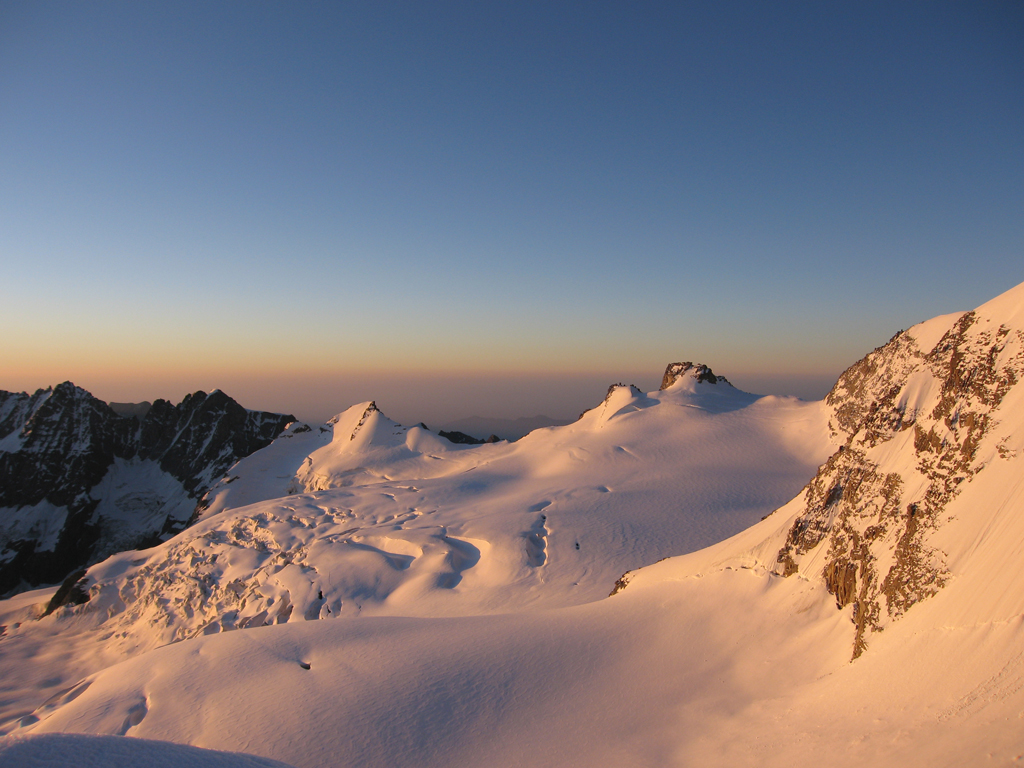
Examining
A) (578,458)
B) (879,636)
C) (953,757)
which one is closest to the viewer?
(953,757)

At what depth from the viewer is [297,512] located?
2873 centimetres

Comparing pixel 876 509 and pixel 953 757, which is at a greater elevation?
pixel 876 509

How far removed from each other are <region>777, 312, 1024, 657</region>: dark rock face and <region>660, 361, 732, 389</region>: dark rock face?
31053 millimetres

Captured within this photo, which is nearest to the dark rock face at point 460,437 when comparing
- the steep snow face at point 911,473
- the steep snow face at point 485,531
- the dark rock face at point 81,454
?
the steep snow face at point 485,531

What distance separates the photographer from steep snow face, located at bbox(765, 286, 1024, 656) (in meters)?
8.15

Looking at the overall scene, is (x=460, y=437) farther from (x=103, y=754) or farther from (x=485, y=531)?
(x=103, y=754)

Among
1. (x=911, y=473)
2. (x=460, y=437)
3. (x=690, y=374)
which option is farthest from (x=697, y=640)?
(x=460, y=437)

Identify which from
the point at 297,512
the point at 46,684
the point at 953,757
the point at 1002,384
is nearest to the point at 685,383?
Result: the point at 297,512

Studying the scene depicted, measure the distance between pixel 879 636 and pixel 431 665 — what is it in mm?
8034

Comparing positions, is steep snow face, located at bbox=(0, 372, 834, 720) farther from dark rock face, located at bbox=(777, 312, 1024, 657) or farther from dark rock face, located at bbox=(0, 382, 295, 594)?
dark rock face, located at bbox=(0, 382, 295, 594)

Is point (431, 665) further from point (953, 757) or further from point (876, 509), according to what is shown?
point (876, 509)

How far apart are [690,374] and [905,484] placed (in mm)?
33911

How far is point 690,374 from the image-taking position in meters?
42.3

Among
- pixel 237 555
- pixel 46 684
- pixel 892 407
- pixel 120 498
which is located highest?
pixel 892 407
